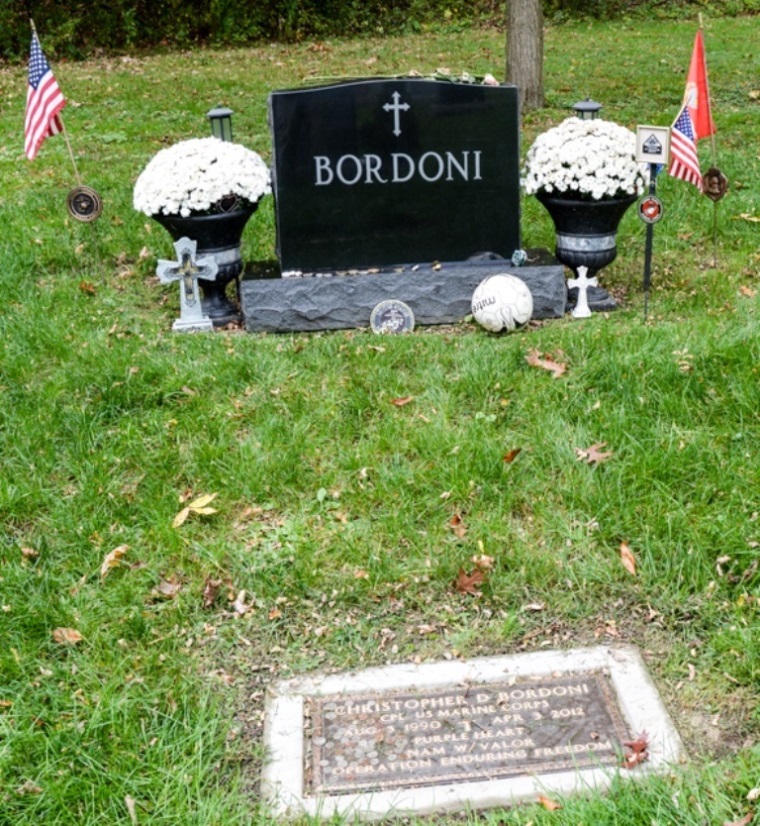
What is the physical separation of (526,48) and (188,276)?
6.23m

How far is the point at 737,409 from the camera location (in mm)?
4680

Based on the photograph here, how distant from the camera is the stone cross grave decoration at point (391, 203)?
594 cm

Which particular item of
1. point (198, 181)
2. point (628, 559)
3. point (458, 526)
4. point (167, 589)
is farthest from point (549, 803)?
point (198, 181)

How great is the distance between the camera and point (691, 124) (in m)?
6.09

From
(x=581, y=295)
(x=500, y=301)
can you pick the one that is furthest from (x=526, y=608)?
(x=581, y=295)

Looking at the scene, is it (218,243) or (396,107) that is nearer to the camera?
(396,107)

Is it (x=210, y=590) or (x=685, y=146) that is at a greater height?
(x=685, y=146)

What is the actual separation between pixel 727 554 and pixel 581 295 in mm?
2570

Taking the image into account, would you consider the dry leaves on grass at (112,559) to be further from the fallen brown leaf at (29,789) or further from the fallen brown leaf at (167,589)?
the fallen brown leaf at (29,789)

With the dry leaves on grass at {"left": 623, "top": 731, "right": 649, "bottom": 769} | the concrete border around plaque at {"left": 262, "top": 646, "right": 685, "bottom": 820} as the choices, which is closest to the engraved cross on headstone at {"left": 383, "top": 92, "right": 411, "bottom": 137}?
the concrete border around plaque at {"left": 262, "top": 646, "right": 685, "bottom": 820}

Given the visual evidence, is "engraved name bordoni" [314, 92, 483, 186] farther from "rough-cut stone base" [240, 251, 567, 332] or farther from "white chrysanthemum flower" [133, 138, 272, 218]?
"rough-cut stone base" [240, 251, 567, 332]

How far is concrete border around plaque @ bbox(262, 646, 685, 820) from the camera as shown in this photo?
305cm

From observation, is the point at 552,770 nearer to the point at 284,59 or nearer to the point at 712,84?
the point at 712,84

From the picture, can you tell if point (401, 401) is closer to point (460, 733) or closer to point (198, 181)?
point (198, 181)
